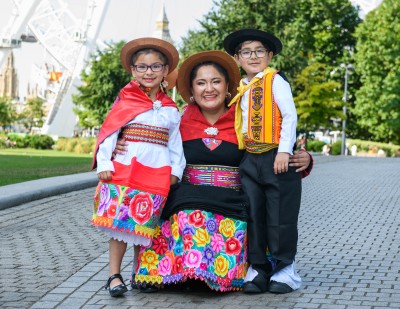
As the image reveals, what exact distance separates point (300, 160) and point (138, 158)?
3.65 ft

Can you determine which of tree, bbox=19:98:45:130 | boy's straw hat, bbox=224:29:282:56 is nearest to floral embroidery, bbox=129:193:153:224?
boy's straw hat, bbox=224:29:282:56

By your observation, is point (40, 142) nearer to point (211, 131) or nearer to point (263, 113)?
point (211, 131)

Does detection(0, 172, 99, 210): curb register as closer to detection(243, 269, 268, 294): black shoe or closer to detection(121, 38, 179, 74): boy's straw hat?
detection(121, 38, 179, 74): boy's straw hat

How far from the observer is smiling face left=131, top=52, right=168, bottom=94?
267 inches

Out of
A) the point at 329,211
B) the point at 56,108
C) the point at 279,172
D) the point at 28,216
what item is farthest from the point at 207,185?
the point at 56,108

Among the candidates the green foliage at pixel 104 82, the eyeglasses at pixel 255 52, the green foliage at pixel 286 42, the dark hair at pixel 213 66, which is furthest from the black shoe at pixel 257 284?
the green foliage at pixel 104 82

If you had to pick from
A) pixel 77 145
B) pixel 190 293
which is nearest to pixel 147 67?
pixel 190 293

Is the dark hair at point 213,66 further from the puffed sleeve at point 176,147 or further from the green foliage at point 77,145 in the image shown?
the green foliage at point 77,145

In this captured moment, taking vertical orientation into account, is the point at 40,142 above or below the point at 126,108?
below

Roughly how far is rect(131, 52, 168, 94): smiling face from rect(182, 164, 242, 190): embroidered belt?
605 mm

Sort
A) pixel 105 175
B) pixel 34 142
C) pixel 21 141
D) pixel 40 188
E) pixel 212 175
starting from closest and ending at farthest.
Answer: pixel 105 175 → pixel 212 175 → pixel 40 188 → pixel 34 142 → pixel 21 141

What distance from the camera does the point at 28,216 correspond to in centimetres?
1253

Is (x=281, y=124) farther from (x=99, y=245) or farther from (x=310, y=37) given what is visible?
(x=310, y=37)

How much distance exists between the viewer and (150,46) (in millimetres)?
6816
